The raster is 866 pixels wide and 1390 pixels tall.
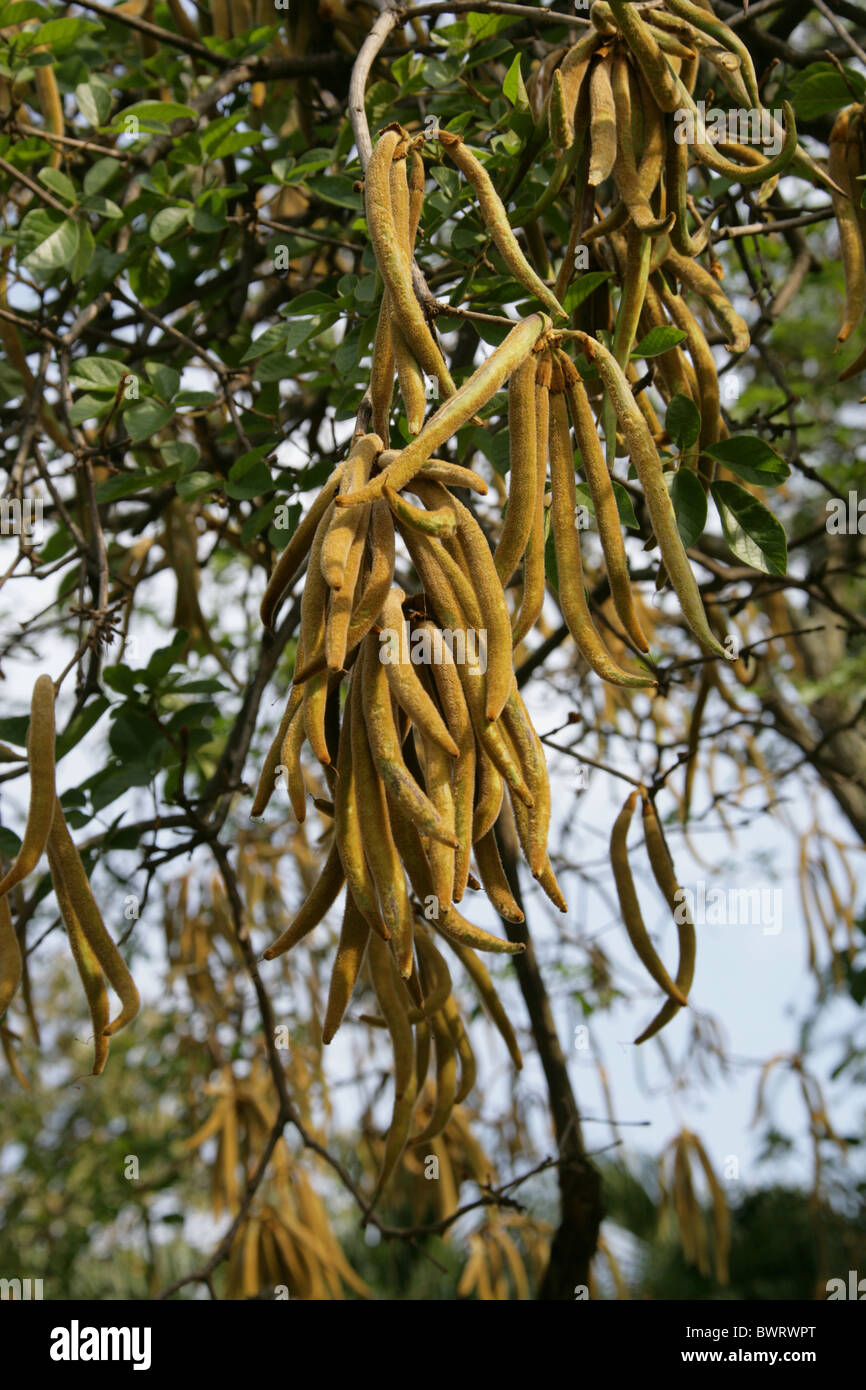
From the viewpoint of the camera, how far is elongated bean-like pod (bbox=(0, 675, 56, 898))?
112 cm

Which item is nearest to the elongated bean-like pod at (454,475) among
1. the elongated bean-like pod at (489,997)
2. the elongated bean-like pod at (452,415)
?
the elongated bean-like pod at (452,415)

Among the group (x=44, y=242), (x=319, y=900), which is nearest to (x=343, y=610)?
(x=319, y=900)

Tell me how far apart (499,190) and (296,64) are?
66 cm

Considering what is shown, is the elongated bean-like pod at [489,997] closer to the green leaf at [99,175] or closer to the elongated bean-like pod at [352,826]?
the elongated bean-like pod at [352,826]

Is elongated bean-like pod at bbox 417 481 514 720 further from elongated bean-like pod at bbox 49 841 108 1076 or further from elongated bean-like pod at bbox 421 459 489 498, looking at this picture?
elongated bean-like pod at bbox 49 841 108 1076

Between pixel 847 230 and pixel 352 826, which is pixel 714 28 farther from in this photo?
pixel 352 826

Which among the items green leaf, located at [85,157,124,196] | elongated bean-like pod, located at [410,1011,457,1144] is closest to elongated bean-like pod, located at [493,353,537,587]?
elongated bean-like pod, located at [410,1011,457,1144]

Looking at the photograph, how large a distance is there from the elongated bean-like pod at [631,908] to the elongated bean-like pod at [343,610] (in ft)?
2.37

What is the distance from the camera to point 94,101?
172cm

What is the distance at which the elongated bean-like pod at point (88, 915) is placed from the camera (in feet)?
3.82

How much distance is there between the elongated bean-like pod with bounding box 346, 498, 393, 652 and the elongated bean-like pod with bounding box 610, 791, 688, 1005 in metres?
0.71

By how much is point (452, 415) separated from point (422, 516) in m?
0.07
